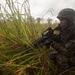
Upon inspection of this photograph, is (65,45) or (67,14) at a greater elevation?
(67,14)

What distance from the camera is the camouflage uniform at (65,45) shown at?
2.79m

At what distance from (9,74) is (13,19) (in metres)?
0.61

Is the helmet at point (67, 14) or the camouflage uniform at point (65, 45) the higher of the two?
the helmet at point (67, 14)

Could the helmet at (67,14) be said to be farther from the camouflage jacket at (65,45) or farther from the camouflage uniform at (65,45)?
the camouflage jacket at (65,45)

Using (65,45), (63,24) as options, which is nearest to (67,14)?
(63,24)

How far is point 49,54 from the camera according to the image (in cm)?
292

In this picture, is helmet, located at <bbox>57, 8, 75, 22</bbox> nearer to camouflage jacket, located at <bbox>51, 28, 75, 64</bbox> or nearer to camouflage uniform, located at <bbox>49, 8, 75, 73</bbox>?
camouflage uniform, located at <bbox>49, 8, 75, 73</bbox>

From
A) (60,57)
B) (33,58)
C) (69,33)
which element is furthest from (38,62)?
(69,33)

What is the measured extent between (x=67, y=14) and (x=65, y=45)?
1.11 feet

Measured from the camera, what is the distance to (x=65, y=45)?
2.80 m

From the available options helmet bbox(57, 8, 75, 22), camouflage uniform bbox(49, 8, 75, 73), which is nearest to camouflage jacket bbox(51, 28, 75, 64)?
camouflage uniform bbox(49, 8, 75, 73)

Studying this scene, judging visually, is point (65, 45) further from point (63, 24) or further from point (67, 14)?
point (67, 14)

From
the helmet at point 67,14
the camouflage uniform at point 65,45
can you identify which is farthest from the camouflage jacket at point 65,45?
the helmet at point 67,14

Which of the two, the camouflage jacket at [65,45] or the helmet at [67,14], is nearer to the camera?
the camouflage jacket at [65,45]
